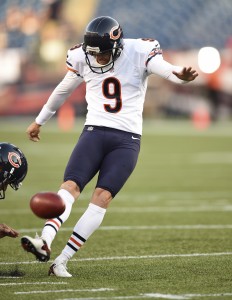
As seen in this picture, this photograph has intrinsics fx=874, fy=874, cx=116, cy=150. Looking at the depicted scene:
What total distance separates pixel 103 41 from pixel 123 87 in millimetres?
375

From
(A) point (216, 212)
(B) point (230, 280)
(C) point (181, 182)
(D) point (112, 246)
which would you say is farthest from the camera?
(C) point (181, 182)

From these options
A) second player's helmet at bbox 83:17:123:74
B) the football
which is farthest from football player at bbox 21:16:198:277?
the football

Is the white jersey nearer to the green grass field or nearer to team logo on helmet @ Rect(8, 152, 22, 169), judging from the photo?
team logo on helmet @ Rect(8, 152, 22, 169)

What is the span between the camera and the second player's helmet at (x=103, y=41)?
6.20 meters

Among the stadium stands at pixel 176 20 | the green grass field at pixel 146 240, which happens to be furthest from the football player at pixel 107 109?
the stadium stands at pixel 176 20

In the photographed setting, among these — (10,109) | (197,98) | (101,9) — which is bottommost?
(10,109)

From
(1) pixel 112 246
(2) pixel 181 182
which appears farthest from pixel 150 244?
(2) pixel 181 182

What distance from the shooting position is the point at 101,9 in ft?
138

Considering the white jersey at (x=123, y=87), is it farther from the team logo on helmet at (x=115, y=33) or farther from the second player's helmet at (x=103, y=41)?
the team logo on helmet at (x=115, y=33)

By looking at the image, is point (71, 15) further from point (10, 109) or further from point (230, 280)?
point (230, 280)

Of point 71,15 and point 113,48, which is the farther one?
point 71,15

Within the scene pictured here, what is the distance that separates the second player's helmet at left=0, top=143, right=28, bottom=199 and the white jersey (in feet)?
1.91

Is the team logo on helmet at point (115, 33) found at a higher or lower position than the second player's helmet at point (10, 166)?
higher

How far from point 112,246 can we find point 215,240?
938 mm
